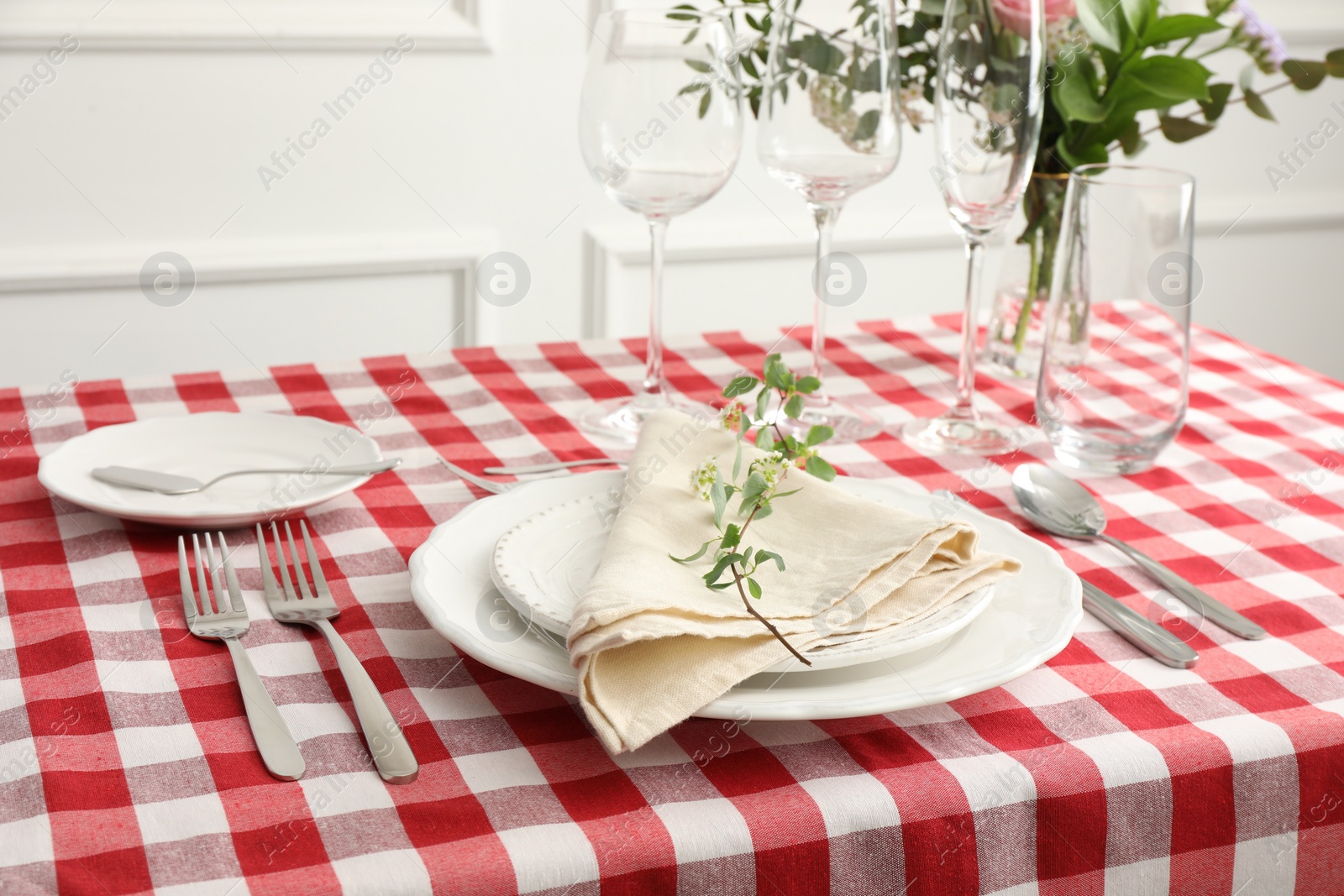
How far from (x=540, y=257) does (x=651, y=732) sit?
5.94 feet

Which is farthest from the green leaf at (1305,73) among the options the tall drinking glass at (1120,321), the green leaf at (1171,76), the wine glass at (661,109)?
the wine glass at (661,109)

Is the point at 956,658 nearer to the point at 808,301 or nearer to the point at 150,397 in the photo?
the point at 150,397

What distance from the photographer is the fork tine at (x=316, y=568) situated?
650 millimetres

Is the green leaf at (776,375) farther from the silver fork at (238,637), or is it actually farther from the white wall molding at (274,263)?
the white wall molding at (274,263)

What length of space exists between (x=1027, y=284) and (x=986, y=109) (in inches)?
11.2

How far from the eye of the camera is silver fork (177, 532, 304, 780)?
20.0 inches

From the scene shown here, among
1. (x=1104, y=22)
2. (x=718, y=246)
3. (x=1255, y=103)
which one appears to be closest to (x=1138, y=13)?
(x=1104, y=22)

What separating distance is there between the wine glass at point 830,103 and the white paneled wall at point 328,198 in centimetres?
128

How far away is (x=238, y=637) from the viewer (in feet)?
1.99

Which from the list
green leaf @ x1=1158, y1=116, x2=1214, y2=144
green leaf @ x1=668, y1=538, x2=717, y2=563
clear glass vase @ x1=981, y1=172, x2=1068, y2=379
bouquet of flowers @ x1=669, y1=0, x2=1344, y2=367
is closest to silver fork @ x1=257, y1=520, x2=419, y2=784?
green leaf @ x1=668, y1=538, x2=717, y2=563

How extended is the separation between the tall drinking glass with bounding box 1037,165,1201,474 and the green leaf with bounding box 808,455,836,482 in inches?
10.9

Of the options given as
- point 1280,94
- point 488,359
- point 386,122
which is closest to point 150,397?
point 488,359

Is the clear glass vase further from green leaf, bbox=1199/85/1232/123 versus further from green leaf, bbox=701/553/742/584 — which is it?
green leaf, bbox=701/553/742/584

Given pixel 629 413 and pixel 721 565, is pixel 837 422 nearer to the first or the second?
pixel 629 413
